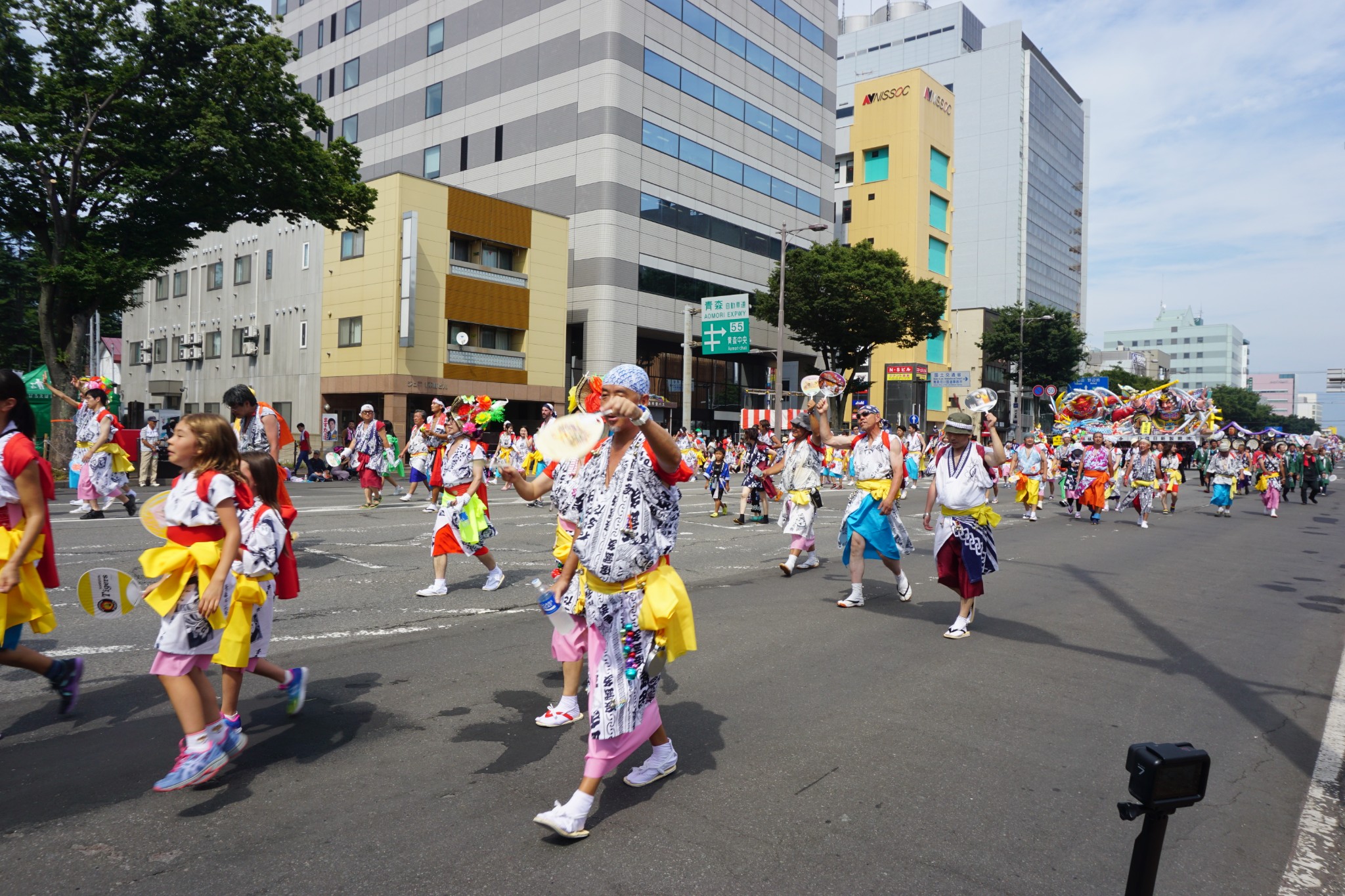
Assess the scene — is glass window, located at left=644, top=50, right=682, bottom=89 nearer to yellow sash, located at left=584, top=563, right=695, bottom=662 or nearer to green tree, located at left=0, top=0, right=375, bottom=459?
green tree, located at left=0, top=0, right=375, bottom=459

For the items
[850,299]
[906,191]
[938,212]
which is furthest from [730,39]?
[938,212]

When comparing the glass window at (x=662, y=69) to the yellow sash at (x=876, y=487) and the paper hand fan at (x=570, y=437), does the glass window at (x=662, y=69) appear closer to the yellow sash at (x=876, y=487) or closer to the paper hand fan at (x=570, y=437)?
the yellow sash at (x=876, y=487)

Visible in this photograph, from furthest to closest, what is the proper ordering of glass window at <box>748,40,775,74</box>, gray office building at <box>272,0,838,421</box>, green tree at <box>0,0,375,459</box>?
1. glass window at <box>748,40,775,74</box>
2. gray office building at <box>272,0,838,421</box>
3. green tree at <box>0,0,375,459</box>

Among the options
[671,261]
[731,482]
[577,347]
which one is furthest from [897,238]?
[731,482]

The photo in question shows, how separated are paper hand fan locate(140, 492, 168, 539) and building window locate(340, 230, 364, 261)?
31.3 metres

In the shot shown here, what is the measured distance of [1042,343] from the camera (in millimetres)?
59281

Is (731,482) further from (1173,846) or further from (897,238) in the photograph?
(897,238)

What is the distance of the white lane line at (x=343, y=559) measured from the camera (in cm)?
936

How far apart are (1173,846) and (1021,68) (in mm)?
96403

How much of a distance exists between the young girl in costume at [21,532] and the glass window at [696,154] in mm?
37799

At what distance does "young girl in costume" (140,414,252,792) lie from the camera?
3.62 m

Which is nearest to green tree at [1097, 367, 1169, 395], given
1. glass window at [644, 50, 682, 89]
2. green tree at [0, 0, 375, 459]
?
glass window at [644, 50, 682, 89]

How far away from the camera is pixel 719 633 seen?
21.9 ft

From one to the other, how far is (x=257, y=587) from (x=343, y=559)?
6286 millimetres
